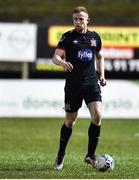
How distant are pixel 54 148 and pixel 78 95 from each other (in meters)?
7.47

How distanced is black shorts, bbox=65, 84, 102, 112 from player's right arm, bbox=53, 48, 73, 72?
394 millimetres

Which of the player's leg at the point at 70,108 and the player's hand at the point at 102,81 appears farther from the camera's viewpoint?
the player's hand at the point at 102,81

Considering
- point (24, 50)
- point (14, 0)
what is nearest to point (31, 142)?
point (24, 50)

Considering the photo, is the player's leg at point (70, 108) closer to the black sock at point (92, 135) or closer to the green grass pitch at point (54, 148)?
the green grass pitch at point (54, 148)

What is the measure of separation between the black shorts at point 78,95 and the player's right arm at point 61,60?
0.39m

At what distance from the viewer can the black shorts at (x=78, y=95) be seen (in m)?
9.85

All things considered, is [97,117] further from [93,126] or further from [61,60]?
[61,60]

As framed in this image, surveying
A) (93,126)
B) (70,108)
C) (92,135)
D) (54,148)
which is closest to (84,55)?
(70,108)

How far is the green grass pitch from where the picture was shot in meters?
9.42

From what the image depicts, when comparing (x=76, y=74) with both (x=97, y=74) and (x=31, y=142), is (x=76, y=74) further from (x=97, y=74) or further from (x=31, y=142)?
(x=31, y=142)

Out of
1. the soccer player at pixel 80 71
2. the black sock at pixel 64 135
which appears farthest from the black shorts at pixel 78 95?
the black sock at pixel 64 135

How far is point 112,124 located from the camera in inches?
978

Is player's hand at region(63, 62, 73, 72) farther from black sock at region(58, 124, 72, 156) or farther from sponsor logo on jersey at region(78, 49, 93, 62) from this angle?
black sock at region(58, 124, 72, 156)

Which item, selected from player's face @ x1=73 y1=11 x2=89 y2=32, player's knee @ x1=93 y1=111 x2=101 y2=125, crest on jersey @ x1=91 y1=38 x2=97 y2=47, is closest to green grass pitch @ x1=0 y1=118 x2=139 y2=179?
player's knee @ x1=93 y1=111 x2=101 y2=125
